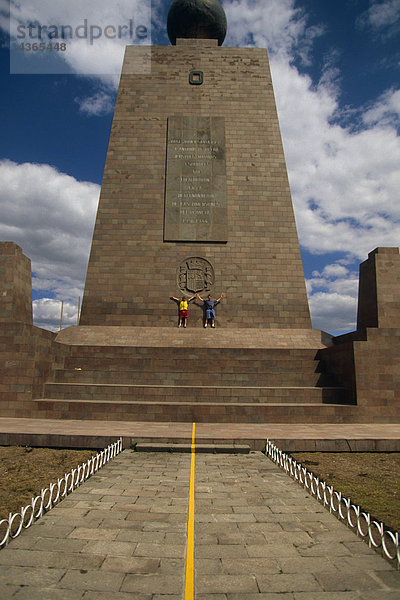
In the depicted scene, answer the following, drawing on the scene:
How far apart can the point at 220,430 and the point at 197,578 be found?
20.1 ft

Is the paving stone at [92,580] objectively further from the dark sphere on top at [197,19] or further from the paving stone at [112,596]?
the dark sphere on top at [197,19]

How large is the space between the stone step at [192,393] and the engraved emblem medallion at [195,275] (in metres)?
5.65

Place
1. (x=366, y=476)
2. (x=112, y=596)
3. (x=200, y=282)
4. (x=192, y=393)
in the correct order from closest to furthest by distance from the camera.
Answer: (x=112, y=596), (x=366, y=476), (x=192, y=393), (x=200, y=282)

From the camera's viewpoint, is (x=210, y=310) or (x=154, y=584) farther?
(x=210, y=310)

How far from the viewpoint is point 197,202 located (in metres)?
16.9

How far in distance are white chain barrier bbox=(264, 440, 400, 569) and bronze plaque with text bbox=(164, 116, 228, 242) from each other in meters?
11.0

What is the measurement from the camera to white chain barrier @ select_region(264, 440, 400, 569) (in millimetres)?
3141

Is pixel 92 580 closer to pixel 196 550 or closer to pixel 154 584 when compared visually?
pixel 154 584

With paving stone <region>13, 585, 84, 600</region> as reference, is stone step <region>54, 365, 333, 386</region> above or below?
above

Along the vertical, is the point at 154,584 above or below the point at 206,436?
below

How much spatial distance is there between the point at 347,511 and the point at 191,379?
8483 mm

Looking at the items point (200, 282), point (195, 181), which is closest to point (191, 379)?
point (200, 282)

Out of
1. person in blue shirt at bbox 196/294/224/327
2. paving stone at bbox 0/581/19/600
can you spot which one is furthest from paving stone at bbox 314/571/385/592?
person in blue shirt at bbox 196/294/224/327

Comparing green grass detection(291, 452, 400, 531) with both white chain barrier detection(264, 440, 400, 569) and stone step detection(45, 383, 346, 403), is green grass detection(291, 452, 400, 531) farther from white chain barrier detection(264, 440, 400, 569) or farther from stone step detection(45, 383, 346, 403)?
stone step detection(45, 383, 346, 403)
